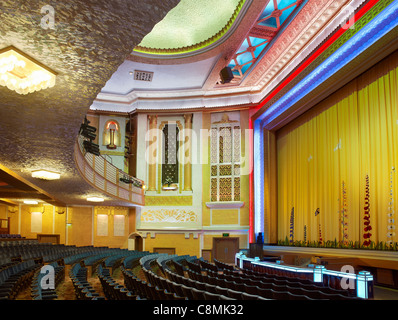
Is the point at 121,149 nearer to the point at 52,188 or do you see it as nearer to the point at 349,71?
the point at 52,188

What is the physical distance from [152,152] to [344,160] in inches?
300

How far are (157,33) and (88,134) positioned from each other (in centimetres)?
400

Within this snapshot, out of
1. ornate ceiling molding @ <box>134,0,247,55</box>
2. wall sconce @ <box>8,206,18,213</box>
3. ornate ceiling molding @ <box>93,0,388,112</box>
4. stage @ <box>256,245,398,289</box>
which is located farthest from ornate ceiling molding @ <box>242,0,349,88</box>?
wall sconce @ <box>8,206,18,213</box>

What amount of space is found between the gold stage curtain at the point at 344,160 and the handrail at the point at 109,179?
502 centimetres

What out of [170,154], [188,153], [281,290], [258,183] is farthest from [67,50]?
[170,154]

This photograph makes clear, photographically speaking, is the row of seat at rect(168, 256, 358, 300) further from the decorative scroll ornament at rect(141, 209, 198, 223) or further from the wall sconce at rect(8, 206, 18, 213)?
the wall sconce at rect(8, 206, 18, 213)

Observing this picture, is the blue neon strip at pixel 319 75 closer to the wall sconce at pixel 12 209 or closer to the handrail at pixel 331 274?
the handrail at pixel 331 274

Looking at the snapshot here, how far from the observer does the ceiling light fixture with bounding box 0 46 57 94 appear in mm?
4008

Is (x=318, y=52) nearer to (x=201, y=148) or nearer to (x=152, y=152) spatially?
(x=201, y=148)

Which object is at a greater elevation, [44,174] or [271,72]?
[271,72]

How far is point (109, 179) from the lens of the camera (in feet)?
42.3

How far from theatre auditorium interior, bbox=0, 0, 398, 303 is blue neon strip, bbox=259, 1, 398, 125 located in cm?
4

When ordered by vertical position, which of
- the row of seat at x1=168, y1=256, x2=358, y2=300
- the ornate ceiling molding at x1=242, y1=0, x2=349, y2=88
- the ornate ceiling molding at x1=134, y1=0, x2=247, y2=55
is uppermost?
the ornate ceiling molding at x1=134, y1=0, x2=247, y2=55
